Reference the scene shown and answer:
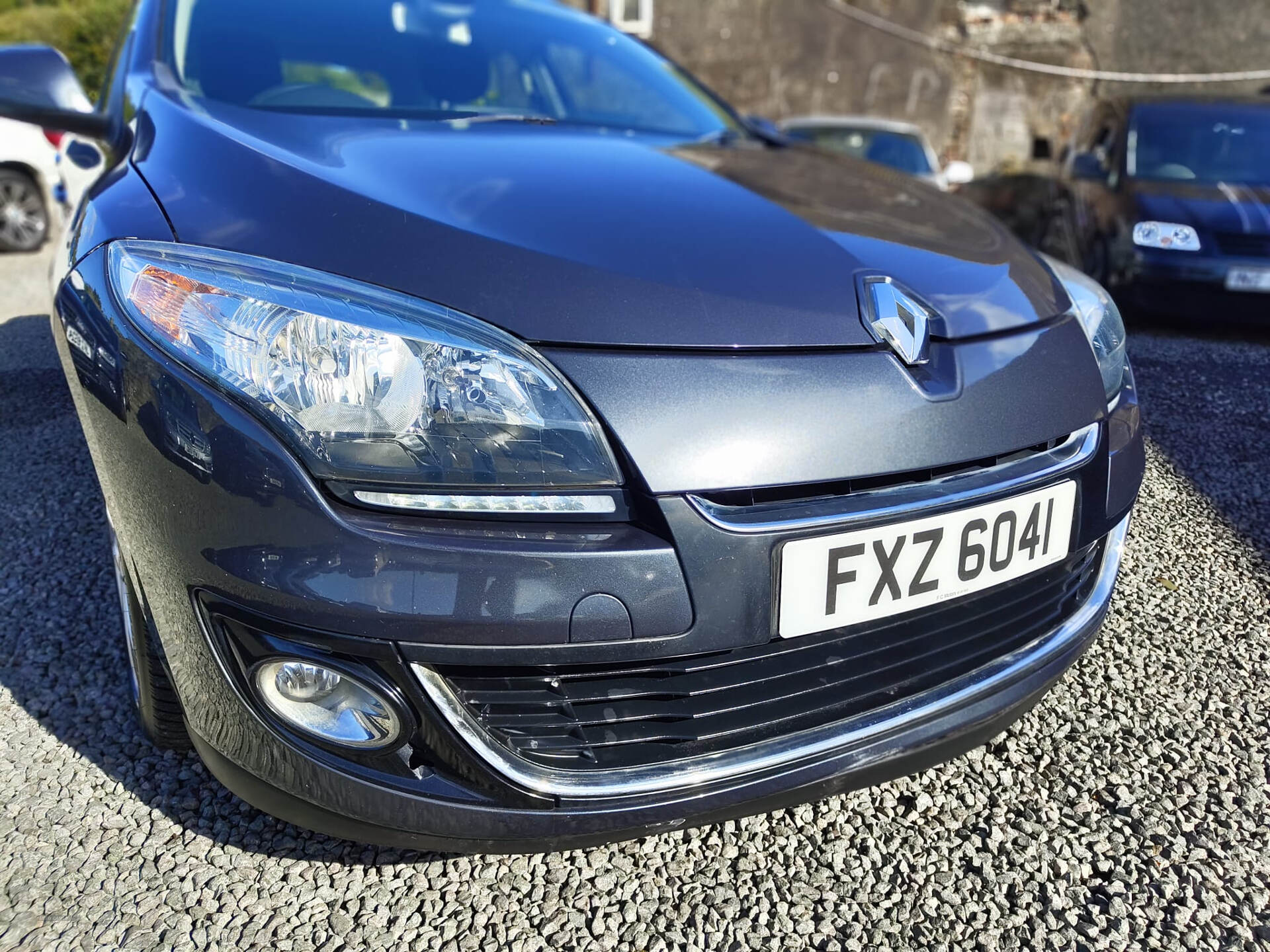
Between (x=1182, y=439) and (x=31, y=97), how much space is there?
3255 millimetres

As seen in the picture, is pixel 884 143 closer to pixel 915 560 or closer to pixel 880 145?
pixel 880 145

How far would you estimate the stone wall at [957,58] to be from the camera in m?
11.6

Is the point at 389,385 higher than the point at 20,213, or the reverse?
the point at 389,385

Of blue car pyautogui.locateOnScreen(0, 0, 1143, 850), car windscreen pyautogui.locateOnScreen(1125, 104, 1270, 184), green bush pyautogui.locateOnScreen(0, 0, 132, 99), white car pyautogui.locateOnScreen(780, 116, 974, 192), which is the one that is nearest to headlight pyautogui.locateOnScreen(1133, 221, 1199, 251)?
car windscreen pyautogui.locateOnScreen(1125, 104, 1270, 184)

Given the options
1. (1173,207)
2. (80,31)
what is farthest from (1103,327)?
(80,31)

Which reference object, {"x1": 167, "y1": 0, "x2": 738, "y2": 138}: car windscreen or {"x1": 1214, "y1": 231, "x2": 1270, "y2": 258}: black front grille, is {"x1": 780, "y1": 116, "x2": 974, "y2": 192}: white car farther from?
{"x1": 167, "y1": 0, "x2": 738, "y2": 138}: car windscreen

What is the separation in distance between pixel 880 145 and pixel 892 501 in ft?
24.0

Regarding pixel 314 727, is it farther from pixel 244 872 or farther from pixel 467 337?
pixel 467 337

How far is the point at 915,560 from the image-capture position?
3.89 ft

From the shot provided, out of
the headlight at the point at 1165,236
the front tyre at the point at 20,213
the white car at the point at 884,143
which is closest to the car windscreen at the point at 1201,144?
the headlight at the point at 1165,236

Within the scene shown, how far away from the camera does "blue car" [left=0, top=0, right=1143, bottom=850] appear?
1064 mm

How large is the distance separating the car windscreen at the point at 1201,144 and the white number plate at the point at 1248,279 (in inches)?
34.5

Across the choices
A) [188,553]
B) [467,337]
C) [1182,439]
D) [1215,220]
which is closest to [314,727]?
[188,553]

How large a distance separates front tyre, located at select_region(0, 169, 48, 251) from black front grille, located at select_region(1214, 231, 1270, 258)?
22.4 feet
